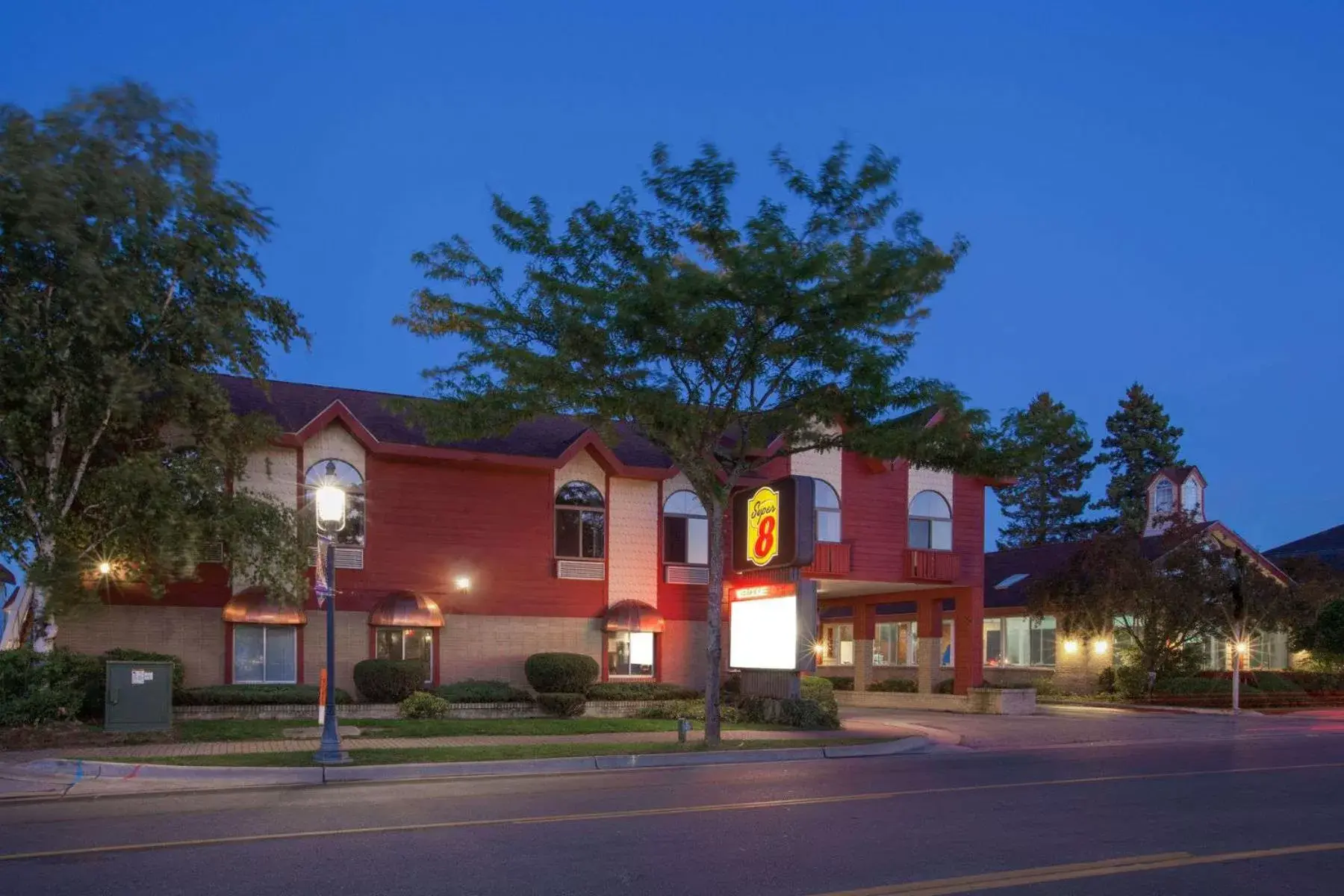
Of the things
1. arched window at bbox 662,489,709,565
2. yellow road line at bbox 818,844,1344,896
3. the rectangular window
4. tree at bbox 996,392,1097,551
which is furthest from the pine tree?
yellow road line at bbox 818,844,1344,896

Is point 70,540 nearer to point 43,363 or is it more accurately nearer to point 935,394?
point 43,363

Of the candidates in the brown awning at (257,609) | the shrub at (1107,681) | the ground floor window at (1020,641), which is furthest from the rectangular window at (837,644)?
the brown awning at (257,609)

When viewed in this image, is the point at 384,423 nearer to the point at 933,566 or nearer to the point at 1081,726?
the point at 933,566

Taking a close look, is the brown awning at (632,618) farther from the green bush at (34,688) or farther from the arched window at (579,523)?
the green bush at (34,688)

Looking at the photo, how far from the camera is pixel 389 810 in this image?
1216cm

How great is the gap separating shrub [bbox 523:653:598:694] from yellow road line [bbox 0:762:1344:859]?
14.0 meters

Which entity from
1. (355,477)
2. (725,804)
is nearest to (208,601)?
(355,477)

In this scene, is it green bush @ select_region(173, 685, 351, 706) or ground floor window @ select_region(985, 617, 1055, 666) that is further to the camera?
ground floor window @ select_region(985, 617, 1055, 666)

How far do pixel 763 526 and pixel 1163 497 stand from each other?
32.4 meters

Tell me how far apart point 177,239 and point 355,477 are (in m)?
8.29

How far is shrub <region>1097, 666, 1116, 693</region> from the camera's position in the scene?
123ft

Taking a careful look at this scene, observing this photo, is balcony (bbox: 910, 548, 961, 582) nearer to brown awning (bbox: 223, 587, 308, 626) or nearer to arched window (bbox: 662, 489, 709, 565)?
arched window (bbox: 662, 489, 709, 565)

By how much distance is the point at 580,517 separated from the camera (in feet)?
97.7

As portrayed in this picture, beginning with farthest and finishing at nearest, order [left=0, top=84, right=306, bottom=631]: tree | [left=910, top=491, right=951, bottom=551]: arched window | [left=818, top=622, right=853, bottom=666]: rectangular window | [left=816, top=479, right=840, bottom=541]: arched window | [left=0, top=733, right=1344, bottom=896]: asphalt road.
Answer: [left=818, top=622, right=853, bottom=666]: rectangular window < [left=910, top=491, right=951, bottom=551]: arched window < [left=816, top=479, right=840, bottom=541]: arched window < [left=0, top=84, right=306, bottom=631]: tree < [left=0, top=733, right=1344, bottom=896]: asphalt road
